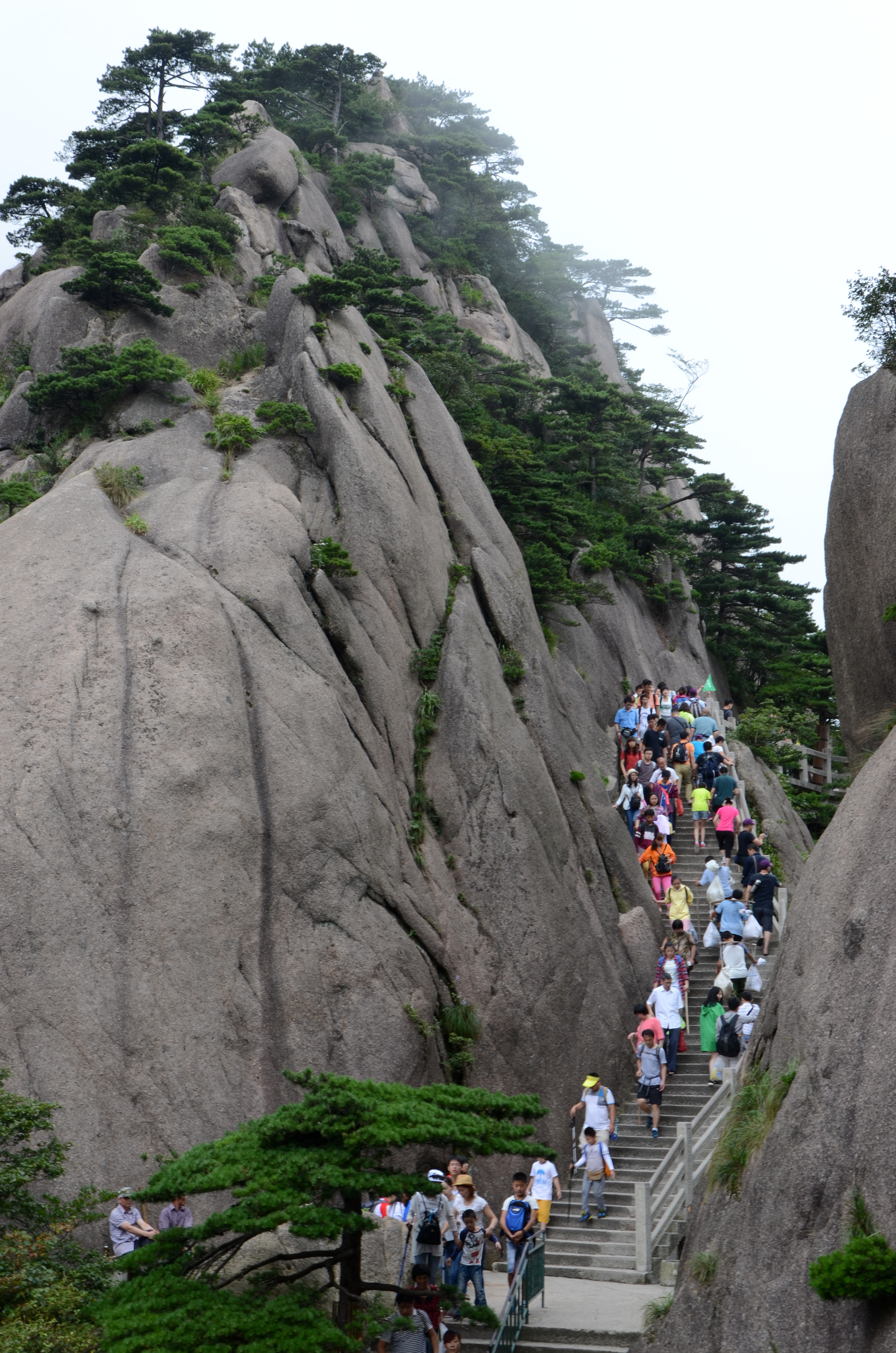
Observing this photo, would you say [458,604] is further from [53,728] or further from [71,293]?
[71,293]

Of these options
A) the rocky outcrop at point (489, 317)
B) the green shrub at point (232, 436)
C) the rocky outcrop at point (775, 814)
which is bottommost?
the rocky outcrop at point (775, 814)

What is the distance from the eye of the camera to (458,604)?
23484 mm

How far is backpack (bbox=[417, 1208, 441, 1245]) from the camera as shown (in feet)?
40.7

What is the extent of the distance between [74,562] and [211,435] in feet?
19.6

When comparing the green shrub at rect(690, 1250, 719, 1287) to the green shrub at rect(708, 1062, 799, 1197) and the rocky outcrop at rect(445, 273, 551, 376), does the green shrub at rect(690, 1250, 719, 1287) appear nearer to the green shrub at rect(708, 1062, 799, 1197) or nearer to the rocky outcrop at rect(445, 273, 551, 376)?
the green shrub at rect(708, 1062, 799, 1197)

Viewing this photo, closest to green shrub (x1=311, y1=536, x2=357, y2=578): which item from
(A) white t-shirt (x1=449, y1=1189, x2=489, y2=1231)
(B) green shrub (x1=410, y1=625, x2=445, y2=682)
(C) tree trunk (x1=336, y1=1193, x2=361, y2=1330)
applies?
(B) green shrub (x1=410, y1=625, x2=445, y2=682)

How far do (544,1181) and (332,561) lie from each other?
11.8m

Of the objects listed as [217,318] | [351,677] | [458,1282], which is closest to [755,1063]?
[458,1282]

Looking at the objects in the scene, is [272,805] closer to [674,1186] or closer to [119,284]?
[674,1186]

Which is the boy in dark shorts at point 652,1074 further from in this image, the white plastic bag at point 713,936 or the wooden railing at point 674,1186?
the white plastic bag at point 713,936

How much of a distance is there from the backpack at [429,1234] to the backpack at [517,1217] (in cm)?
128

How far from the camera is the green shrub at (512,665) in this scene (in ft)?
76.9

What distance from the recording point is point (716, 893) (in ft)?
69.3

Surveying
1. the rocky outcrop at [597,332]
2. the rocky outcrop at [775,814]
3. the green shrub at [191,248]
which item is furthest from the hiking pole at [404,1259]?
the rocky outcrop at [597,332]
